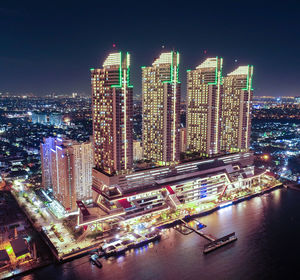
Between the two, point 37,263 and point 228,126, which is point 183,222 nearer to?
point 37,263

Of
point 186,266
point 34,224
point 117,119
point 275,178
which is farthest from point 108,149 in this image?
point 275,178

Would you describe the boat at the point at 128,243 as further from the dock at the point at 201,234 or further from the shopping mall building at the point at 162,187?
the dock at the point at 201,234

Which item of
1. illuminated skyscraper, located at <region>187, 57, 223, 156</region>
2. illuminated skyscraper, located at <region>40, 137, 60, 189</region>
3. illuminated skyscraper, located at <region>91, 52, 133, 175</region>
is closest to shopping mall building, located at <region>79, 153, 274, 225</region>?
illuminated skyscraper, located at <region>91, 52, 133, 175</region>

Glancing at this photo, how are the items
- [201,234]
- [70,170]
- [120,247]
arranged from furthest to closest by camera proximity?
[70,170]
[201,234]
[120,247]

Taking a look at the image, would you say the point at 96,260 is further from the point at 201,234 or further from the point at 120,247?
the point at 201,234

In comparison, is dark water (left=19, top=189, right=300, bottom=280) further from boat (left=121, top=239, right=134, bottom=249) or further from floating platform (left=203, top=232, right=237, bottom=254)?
boat (left=121, top=239, right=134, bottom=249)

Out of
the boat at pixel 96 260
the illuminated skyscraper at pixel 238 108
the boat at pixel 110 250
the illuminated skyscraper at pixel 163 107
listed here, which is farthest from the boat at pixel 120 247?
the illuminated skyscraper at pixel 238 108

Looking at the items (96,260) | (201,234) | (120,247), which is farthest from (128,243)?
(201,234)
